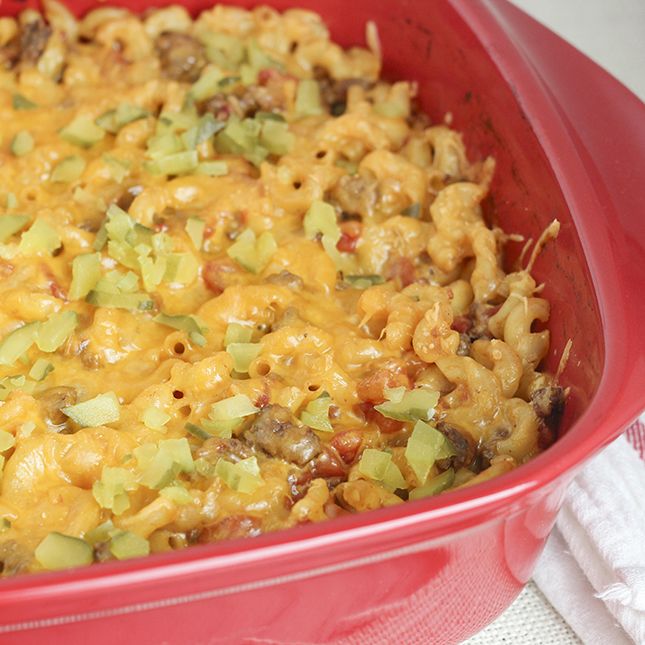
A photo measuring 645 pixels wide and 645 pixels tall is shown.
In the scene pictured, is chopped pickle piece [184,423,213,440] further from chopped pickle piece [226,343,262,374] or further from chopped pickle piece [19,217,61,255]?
chopped pickle piece [19,217,61,255]

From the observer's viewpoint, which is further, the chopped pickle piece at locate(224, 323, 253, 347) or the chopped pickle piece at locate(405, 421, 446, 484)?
the chopped pickle piece at locate(224, 323, 253, 347)

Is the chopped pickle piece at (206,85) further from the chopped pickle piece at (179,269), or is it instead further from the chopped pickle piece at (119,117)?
the chopped pickle piece at (179,269)

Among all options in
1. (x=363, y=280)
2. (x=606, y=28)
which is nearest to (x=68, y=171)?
(x=363, y=280)

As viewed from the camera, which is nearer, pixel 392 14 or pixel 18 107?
pixel 18 107

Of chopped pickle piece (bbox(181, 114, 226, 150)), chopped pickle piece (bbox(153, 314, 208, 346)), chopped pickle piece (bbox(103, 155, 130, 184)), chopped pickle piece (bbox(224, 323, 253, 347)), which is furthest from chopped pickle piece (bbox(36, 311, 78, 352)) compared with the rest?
chopped pickle piece (bbox(181, 114, 226, 150))

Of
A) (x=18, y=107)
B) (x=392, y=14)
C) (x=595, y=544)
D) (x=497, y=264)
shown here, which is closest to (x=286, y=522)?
(x=595, y=544)

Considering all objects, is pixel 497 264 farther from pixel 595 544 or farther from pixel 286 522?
pixel 286 522

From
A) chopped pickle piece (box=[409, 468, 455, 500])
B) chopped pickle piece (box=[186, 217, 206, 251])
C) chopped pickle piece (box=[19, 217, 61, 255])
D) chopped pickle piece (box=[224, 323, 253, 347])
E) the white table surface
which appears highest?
the white table surface
